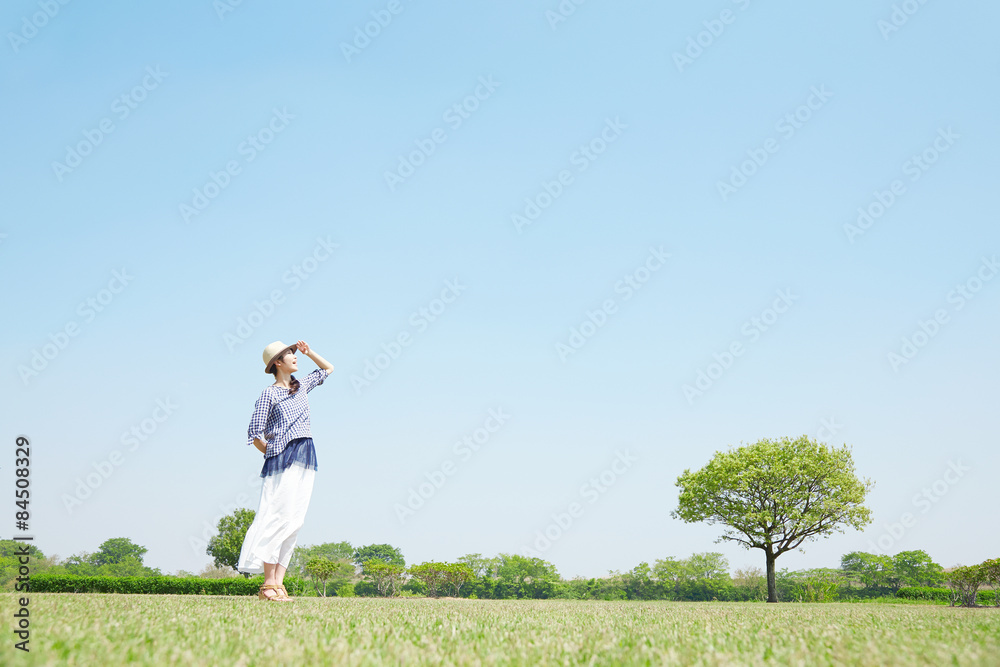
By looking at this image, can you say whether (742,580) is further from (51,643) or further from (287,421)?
(51,643)

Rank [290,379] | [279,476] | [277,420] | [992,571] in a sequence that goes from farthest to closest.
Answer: [992,571], [290,379], [277,420], [279,476]

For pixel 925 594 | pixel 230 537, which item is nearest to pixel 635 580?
pixel 925 594

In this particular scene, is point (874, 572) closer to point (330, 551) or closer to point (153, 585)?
point (153, 585)

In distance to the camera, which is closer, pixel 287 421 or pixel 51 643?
pixel 51 643

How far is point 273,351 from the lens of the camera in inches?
357

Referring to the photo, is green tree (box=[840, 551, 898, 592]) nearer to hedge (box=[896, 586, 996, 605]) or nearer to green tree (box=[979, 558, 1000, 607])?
hedge (box=[896, 586, 996, 605])

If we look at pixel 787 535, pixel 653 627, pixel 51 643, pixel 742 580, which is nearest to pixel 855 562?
pixel 742 580

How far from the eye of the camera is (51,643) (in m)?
3.22

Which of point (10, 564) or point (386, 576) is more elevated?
point (386, 576)

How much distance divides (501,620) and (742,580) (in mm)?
49737

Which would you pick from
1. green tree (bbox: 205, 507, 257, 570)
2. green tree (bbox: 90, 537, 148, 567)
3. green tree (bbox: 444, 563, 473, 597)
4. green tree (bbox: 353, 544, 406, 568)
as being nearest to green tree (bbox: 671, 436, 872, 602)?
green tree (bbox: 444, 563, 473, 597)

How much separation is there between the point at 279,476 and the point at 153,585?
58.0 feet

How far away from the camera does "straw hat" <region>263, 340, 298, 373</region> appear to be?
29.7ft

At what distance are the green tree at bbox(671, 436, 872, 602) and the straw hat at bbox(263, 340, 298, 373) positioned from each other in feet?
88.6
